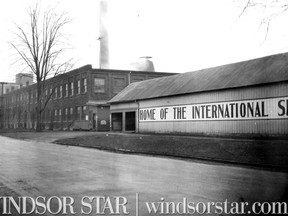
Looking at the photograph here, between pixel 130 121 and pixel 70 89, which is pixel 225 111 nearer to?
pixel 130 121

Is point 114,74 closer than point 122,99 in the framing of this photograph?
No

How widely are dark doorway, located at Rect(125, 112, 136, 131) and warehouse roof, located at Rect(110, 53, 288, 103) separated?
1.65m

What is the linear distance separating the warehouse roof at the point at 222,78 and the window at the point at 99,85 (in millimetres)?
9070

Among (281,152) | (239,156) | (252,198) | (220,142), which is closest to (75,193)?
(252,198)

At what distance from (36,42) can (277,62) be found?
107ft

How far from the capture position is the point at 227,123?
2656cm

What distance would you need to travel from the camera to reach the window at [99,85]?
4853cm

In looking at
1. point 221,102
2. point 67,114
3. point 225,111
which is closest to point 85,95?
point 67,114

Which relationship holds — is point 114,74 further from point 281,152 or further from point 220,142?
point 281,152

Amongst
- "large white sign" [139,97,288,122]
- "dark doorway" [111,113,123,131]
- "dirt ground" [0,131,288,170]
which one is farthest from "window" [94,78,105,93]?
"dirt ground" [0,131,288,170]

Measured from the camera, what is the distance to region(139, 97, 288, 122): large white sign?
23.2 metres

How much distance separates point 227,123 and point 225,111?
90cm

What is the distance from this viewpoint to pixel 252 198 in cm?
732

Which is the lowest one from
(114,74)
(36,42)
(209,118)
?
(209,118)
